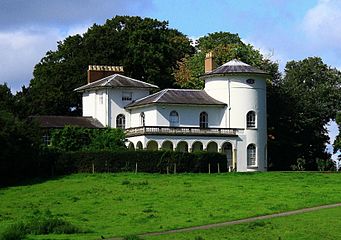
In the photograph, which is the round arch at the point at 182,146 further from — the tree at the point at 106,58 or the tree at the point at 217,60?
the tree at the point at 106,58

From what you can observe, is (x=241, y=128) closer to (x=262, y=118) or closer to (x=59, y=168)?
(x=262, y=118)

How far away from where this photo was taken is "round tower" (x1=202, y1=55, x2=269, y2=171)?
259 ft

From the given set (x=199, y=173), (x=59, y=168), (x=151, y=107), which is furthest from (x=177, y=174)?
(x=151, y=107)

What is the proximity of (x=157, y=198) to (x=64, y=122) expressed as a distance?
31.8 m

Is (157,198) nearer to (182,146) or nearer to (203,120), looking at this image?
(182,146)

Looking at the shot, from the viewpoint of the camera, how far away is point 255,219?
125 ft

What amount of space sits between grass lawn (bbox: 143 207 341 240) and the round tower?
41.4 m

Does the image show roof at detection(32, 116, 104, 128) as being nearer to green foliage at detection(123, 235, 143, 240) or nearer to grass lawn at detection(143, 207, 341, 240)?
grass lawn at detection(143, 207, 341, 240)

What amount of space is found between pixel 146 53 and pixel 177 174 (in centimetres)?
3153

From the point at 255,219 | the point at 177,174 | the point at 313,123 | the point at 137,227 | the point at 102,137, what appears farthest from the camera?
the point at 313,123

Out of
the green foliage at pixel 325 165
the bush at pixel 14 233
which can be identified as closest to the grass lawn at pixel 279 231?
the bush at pixel 14 233

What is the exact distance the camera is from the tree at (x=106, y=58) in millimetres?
91750

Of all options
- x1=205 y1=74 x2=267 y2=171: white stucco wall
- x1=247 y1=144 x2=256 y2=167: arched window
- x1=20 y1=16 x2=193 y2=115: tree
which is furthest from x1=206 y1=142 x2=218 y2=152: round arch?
x1=20 y1=16 x2=193 y2=115: tree

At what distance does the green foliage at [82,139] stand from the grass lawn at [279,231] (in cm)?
3797
